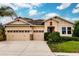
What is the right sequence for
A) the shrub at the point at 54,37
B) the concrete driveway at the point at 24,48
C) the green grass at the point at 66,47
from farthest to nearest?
the shrub at the point at 54,37 → the green grass at the point at 66,47 → the concrete driveway at the point at 24,48

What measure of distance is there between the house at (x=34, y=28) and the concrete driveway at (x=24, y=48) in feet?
0.45

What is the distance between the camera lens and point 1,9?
22.3ft

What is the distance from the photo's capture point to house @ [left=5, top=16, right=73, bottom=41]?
6.75 metres

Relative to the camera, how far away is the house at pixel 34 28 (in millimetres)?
6750

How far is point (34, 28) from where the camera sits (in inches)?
273

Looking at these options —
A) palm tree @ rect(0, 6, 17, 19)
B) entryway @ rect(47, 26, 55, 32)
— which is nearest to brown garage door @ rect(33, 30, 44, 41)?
entryway @ rect(47, 26, 55, 32)

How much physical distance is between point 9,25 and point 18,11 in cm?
43

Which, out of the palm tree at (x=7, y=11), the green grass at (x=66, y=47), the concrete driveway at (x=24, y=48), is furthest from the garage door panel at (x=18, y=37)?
the green grass at (x=66, y=47)

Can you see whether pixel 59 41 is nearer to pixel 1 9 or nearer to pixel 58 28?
pixel 58 28

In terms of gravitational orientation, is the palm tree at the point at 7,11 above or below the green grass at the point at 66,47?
above

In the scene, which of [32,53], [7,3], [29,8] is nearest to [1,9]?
[7,3]

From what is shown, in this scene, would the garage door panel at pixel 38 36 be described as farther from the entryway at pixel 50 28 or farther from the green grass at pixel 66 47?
the green grass at pixel 66 47

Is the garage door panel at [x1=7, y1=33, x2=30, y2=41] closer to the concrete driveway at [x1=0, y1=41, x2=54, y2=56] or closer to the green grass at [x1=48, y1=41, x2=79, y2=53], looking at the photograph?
the concrete driveway at [x1=0, y1=41, x2=54, y2=56]

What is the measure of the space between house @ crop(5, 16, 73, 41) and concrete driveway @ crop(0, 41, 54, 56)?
14 centimetres
